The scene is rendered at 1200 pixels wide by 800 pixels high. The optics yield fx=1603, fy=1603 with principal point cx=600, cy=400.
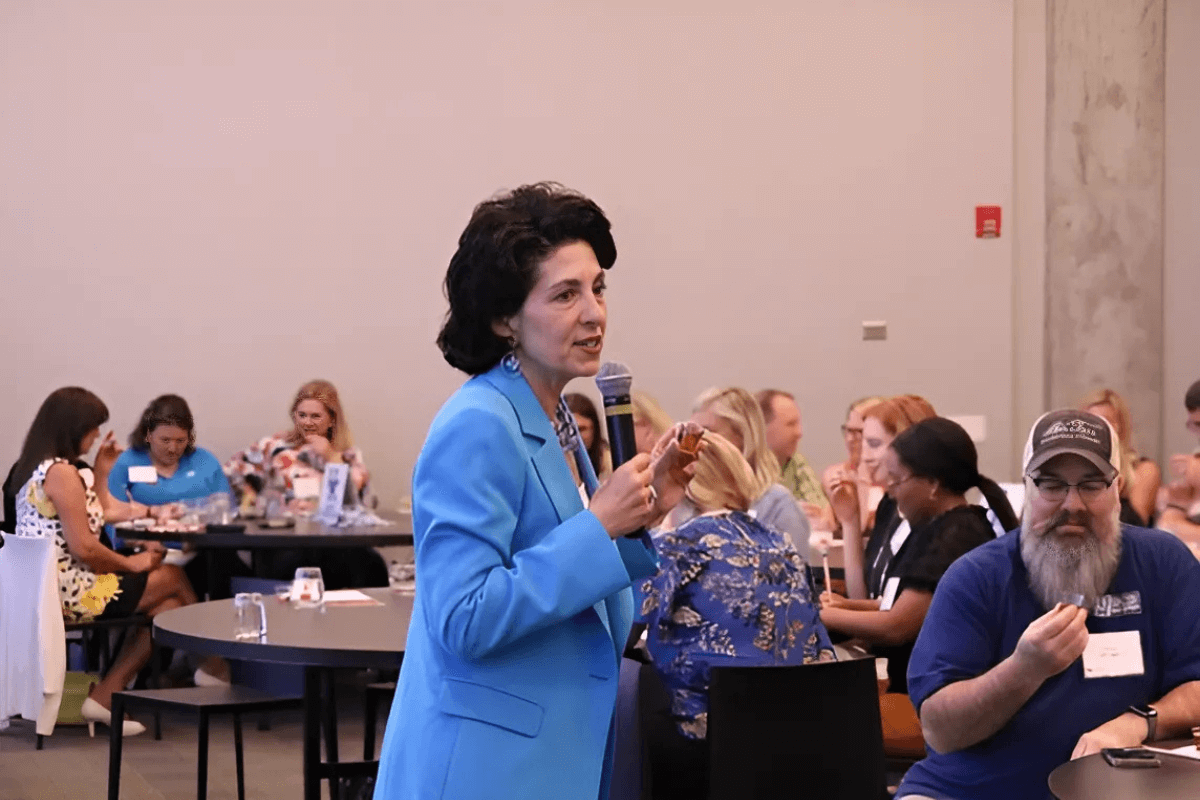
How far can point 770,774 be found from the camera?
3.70 metres

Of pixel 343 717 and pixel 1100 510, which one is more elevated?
pixel 1100 510

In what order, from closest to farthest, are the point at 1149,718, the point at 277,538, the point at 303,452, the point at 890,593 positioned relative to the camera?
1. the point at 1149,718
2. the point at 890,593
3. the point at 277,538
4. the point at 303,452

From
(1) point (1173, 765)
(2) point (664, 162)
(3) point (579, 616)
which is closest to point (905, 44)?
(2) point (664, 162)

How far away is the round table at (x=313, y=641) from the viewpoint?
4051mm

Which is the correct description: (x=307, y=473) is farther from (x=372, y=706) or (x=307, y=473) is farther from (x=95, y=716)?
(x=372, y=706)

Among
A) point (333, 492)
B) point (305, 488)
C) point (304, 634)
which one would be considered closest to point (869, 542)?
point (304, 634)

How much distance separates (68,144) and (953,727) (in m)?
7.94

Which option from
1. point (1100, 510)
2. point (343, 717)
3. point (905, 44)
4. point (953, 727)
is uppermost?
point (905, 44)

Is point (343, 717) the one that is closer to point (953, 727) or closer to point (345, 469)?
point (345, 469)

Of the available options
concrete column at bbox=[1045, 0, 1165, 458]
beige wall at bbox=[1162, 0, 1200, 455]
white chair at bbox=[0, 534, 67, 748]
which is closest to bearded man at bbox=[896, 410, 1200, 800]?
white chair at bbox=[0, 534, 67, 748]

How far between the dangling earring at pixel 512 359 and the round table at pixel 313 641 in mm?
2132

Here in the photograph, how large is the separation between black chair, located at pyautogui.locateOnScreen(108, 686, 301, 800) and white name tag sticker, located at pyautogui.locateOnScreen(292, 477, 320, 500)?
11.0 feet

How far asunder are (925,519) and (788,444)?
11.2ft

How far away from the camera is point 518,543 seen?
6.32ft
